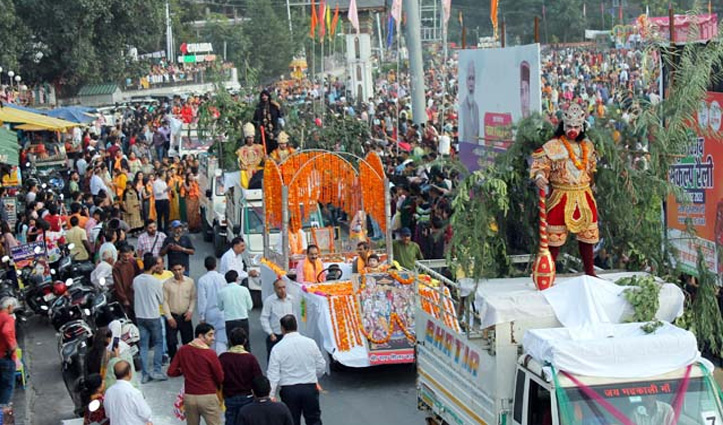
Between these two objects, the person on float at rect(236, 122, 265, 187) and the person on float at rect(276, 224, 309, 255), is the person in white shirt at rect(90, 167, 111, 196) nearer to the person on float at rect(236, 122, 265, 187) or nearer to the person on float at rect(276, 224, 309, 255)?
the person on float at rect(236, 122, 265, 187)

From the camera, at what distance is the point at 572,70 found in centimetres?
5444

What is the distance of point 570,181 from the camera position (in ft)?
36.9

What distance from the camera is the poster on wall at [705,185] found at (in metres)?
13.9

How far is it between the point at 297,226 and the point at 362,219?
97cm

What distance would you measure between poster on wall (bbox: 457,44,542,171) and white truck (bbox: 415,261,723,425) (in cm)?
857

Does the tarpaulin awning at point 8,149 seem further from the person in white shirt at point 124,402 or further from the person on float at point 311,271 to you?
the person in white shirt at point 124,402

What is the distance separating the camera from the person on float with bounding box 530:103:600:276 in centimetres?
1113

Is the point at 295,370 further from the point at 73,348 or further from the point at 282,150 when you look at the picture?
the point at 282,150

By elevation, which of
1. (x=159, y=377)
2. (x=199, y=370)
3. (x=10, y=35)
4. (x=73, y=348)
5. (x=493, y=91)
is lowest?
(x=159, y=377)

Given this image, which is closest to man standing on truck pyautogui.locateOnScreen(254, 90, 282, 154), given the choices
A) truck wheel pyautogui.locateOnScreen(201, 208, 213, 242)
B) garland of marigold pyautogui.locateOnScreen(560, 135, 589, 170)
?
truck wheel pyautogui.locateOnScreen(201, 208, 213, 242)

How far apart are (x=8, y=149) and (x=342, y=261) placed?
8420mm

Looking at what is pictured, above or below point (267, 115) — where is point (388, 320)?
below

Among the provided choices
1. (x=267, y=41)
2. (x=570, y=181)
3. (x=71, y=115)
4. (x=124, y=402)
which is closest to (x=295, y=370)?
(x=124, y=402)

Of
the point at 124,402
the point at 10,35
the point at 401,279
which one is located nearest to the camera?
the point at 124,402
